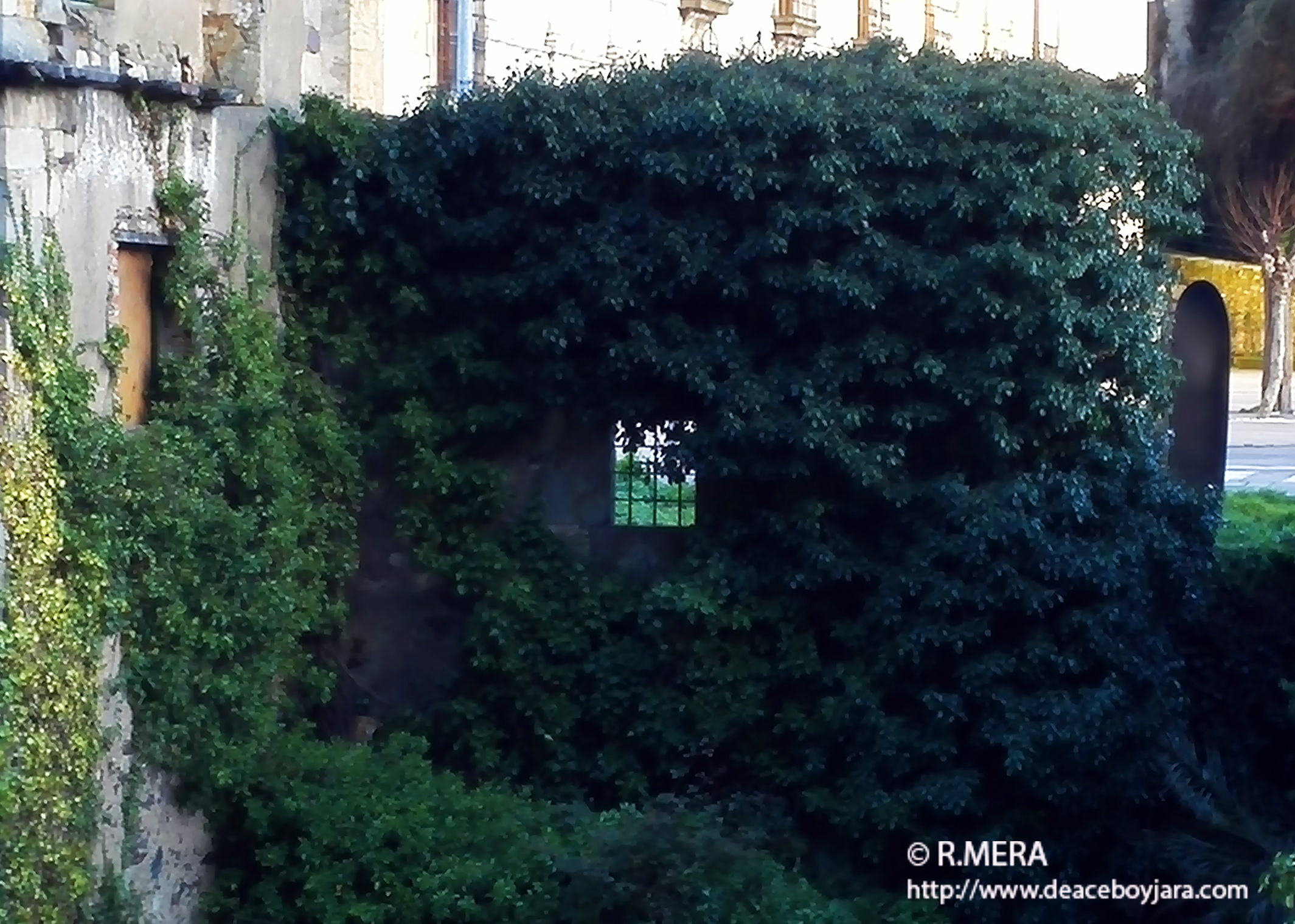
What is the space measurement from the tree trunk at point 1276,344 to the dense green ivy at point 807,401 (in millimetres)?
17431

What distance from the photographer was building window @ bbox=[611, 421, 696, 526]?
902 centimetres

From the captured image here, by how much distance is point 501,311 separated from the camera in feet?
29.7

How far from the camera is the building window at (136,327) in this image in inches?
302

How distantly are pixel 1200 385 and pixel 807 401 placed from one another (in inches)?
111

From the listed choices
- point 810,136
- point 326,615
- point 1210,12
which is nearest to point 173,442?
point 326,615

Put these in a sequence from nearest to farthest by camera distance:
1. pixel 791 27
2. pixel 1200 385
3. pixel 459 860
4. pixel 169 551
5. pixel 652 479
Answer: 1. pixel 169 551
2. pixel 459 860
3. pixel 652 479
4. pixel 1200 385
5. pixel 791 27

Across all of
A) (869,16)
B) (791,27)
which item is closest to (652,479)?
(791,27)

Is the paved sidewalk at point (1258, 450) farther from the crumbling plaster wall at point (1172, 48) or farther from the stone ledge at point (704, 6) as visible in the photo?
the stone ledge at point (704, 6)

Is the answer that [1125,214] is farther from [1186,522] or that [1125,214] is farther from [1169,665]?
[1169,665]

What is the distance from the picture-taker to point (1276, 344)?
31.4m

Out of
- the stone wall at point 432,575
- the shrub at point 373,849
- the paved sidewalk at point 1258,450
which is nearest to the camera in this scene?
the shrub at point 373,849

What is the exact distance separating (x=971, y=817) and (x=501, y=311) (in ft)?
11.7

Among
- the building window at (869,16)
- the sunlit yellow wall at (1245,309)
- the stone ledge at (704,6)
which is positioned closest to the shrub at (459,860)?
the stone ledge at (704,6)

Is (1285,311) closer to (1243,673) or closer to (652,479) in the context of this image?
(1243,673)
